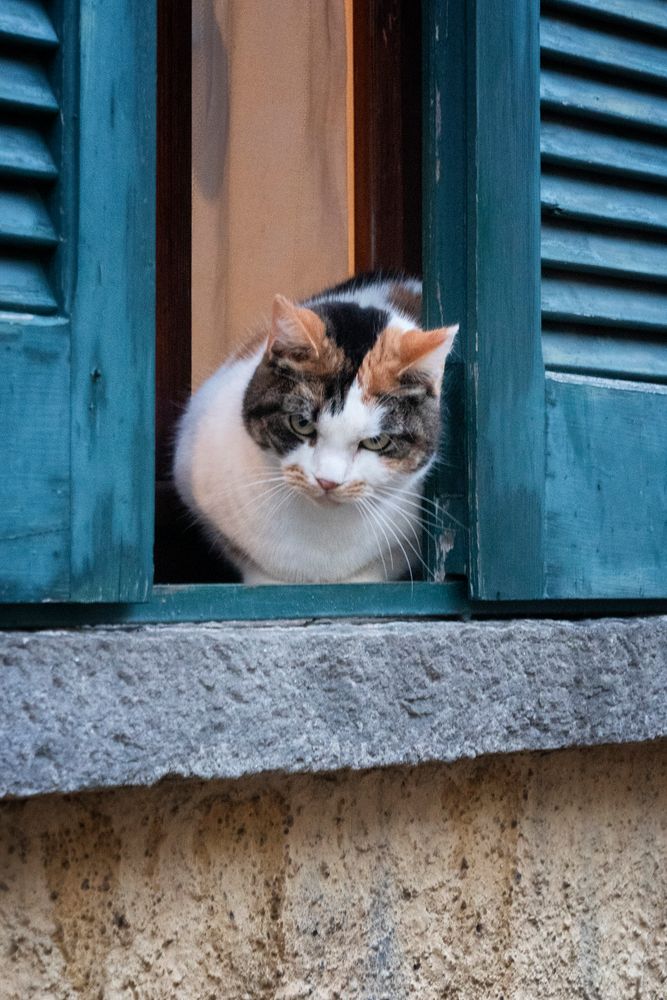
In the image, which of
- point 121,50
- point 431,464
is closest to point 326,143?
point 431,464

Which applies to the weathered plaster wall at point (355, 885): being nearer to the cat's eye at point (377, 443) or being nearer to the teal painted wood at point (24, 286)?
the cat's eye at point (377, 443)

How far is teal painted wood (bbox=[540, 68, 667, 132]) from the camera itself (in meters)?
2.28

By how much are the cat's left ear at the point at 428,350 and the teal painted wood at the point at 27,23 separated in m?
0.78

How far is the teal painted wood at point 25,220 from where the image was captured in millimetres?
1696

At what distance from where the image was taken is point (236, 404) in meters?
2.58

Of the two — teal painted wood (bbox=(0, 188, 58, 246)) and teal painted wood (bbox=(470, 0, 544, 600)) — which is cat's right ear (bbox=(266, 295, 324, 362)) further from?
teal painted wood (bbox=(0, 188, 58, 246))

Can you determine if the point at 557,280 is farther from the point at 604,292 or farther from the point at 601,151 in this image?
the point at 601,151

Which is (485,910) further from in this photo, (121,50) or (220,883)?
(121,50)

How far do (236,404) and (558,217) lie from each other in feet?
2.47

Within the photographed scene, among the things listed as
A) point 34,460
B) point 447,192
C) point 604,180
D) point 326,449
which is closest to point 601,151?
point 604,180

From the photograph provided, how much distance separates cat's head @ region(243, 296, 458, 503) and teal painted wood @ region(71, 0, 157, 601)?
49 centimetres

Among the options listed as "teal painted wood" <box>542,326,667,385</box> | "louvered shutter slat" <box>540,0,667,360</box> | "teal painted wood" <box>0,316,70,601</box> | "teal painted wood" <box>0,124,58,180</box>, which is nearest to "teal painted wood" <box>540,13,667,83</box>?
"louvered shutter slat" <box>540,0,667,360</box>

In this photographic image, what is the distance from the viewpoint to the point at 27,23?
171cm

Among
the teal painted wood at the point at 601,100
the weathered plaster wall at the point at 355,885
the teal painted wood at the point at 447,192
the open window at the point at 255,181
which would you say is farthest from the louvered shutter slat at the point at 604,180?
the open window at the point at 255,181
